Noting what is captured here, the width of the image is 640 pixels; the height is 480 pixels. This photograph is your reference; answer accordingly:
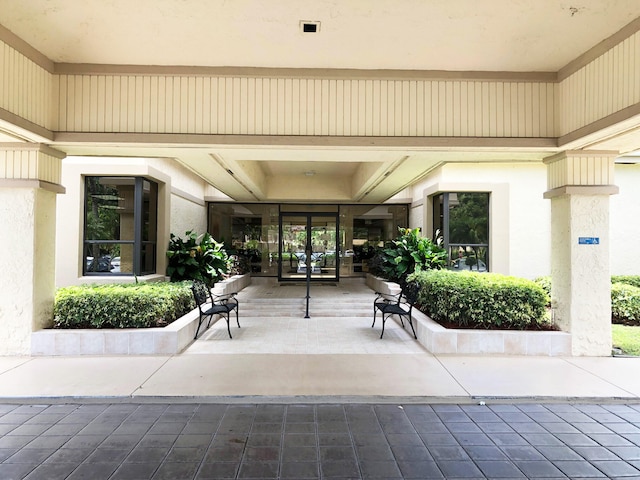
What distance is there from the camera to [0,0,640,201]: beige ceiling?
408 centimetres

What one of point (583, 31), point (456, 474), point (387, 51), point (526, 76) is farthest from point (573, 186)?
point (456, 474)

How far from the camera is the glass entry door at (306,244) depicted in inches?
543

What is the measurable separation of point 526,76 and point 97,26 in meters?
5.74

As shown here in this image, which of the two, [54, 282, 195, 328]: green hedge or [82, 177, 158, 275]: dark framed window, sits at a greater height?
[82, 177, 158, 275]: dark framed window

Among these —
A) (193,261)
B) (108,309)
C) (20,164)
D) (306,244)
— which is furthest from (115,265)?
(306,244)

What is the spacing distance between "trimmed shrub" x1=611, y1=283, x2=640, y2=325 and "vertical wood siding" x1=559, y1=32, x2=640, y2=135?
4.54 m

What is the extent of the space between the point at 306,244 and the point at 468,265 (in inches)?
228

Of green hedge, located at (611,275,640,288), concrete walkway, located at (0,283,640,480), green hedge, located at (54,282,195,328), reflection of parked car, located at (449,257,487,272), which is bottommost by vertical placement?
concrete walkway, located at (0,283,640,480)

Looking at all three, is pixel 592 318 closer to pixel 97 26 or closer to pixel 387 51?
pixel 387 51

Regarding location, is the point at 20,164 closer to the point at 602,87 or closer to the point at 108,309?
the point at 108,309

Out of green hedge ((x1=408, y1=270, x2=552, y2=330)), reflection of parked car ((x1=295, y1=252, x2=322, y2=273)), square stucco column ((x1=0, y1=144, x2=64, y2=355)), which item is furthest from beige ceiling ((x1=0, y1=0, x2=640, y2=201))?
reflection of parked car ((x1=295, y1=252, x2=322, y2=273))

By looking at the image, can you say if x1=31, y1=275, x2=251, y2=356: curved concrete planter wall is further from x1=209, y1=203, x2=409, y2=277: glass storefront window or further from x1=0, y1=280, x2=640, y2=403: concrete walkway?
x1=209, y1=203, x2=409, y2=277: glass storefront window

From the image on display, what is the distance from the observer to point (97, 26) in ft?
14.7

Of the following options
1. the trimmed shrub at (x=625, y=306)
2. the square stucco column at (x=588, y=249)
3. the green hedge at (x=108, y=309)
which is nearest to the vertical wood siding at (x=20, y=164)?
the green hedge at (x=108, y=309)
